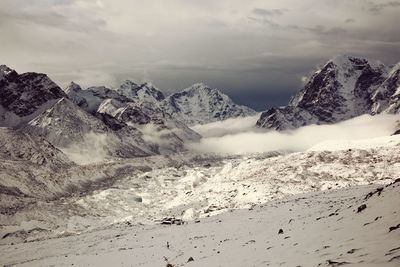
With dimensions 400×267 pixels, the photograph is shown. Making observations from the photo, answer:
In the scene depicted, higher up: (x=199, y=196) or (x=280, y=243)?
(x=280, y=243)

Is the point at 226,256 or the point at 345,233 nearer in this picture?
the point at 345,233

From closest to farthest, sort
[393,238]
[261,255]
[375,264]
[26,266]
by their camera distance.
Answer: [375,264] < [393,238] < [261,255] < [26,266]

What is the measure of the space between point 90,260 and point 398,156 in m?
129

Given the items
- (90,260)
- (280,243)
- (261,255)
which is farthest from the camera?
(90,260)

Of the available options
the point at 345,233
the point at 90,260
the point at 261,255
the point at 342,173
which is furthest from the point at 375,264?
the point at 342,173

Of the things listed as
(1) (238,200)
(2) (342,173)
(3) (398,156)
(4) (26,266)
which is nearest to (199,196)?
(1) (238,200)

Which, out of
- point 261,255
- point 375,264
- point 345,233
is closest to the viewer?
point 375,264

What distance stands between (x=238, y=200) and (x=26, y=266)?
271 ft

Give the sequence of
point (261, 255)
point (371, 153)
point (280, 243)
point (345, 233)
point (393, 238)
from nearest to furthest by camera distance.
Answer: point (393, 238) → point (345, 233) → point (261, 255) → point (280, 243) → point (371, 153)

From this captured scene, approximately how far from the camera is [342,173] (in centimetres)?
17100

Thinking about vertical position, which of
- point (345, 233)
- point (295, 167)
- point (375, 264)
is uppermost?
point (375, 264)

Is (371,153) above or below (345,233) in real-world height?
below

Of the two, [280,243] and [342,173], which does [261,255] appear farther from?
[342,173]

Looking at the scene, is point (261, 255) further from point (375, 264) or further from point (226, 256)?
point (375, 264)
